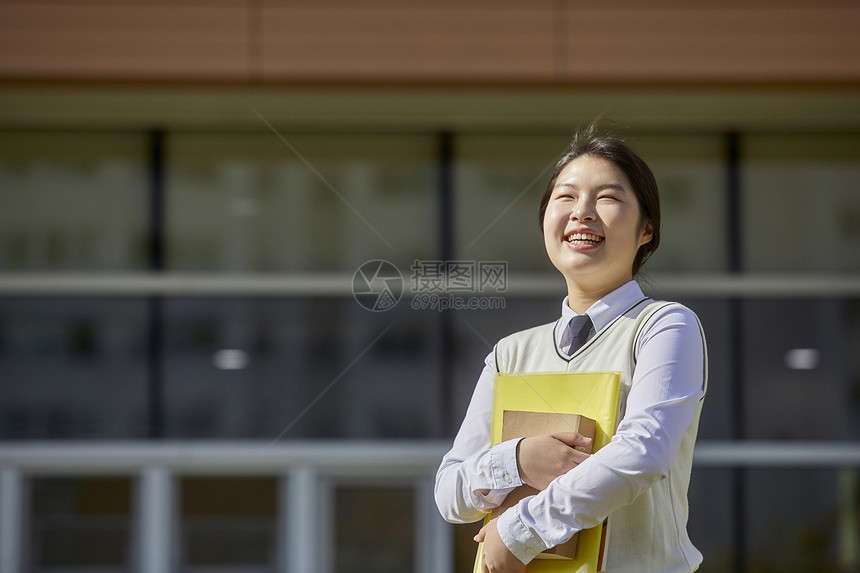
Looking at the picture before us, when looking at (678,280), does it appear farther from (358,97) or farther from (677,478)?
(677,478)

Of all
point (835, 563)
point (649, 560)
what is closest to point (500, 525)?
point (649, 560)

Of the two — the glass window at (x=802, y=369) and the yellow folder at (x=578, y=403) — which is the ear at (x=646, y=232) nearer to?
the yellow folder at (x=578, y=403)

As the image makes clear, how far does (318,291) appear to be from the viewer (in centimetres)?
416

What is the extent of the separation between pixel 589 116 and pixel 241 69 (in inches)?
63.7

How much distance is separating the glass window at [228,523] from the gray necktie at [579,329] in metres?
3.00

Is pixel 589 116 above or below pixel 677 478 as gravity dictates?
above

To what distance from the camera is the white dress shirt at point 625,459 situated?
1.18 metres

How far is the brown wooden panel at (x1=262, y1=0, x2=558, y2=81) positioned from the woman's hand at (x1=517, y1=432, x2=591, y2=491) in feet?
9.38

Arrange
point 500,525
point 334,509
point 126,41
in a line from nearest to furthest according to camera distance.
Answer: point 500,525
point 126,41
point 334,509

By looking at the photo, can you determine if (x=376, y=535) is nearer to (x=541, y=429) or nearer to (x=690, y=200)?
(x=690, y=200)

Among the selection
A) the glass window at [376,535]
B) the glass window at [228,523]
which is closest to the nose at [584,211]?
the glass window at [376,535]

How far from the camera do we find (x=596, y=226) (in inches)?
53.9

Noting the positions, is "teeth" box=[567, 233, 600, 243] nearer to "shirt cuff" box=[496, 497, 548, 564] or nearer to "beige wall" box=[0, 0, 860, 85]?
"shirt cuff" box=[496, 497, 548, 564]

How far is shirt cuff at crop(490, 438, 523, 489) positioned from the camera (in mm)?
1256
